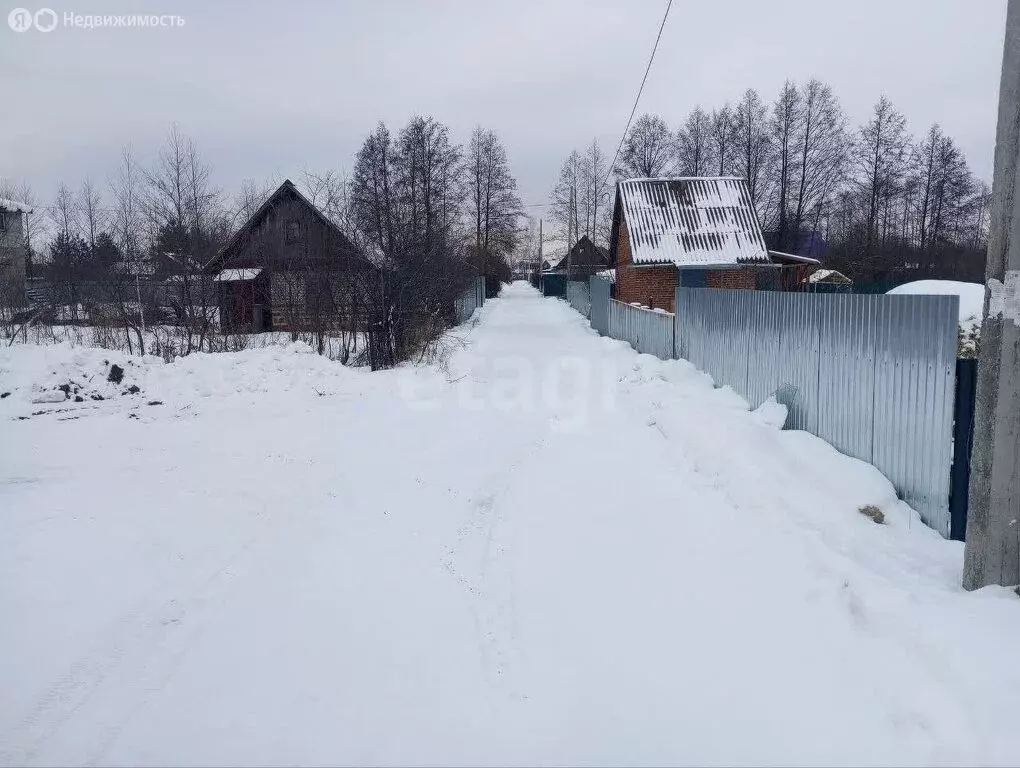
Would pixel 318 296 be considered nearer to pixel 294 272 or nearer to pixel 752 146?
pixel 294 272

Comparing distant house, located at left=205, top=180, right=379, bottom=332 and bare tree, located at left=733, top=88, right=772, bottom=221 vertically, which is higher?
bare tree, located at left=733, top=88, right=772, bottom=221

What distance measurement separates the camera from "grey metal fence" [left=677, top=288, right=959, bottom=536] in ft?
16.0

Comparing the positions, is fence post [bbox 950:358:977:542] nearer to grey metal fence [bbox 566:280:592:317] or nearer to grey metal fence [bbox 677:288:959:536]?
grey metal fence [bbox 677:288:959:536]

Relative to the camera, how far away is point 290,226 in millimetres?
19766

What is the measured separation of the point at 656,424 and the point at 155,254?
60.5 feet

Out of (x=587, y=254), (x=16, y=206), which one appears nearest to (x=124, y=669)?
(x=16, y=206)

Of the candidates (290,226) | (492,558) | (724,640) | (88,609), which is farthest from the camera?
(290,226)

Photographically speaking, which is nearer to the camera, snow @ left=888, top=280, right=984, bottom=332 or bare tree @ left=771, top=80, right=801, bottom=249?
snow @ left=888, top=280, right=984, bottom=332

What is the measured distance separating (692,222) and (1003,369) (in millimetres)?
21850

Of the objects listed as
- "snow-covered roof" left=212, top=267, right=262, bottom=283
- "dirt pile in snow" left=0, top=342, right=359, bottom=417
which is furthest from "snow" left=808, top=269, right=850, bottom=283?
"dirt pile in snow" left=0, top=342, right=359, bottom=417

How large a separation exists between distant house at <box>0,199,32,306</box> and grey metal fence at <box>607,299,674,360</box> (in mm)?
19344

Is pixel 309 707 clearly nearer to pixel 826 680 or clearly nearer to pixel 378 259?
pixel 826 680

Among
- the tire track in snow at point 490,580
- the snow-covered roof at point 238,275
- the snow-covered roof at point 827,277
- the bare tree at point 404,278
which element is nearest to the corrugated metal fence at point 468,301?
the bare tree at point 404,278

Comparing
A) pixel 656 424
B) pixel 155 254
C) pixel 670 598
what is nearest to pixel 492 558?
pixel 670 598
